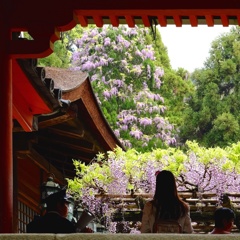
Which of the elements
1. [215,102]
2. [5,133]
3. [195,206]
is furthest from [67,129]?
[215,102]

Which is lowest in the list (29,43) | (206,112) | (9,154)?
(9,154)

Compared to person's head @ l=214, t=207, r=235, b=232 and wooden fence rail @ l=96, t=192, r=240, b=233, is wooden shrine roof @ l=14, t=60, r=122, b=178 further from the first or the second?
person's head @ l=214, t=207, r=235, b=232

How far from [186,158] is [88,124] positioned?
1.28 m

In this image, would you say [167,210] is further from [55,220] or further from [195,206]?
[195,206]

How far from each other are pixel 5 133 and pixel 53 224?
1.00m

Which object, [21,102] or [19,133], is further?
[19,133]

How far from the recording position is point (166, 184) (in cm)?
721

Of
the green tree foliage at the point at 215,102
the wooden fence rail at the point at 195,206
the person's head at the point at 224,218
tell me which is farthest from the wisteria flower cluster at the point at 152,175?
the green tree foliage at the point at 215,102

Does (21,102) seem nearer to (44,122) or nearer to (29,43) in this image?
(44,122)

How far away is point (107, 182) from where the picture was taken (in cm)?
1281

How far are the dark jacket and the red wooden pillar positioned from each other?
58 centimetres

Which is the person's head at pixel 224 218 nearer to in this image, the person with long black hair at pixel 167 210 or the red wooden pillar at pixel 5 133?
the person with long black hair at pixel 167 210

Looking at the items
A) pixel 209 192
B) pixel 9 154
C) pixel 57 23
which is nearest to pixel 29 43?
pixel 57 23

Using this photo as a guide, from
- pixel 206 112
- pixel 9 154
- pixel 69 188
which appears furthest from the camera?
pixel 206 112
